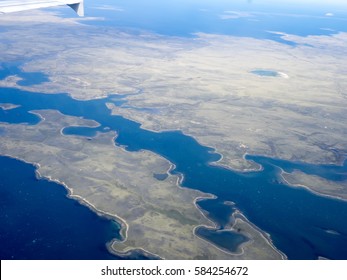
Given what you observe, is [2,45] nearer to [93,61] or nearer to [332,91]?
[93,61]

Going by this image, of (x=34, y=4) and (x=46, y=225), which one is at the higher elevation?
(x=34, y=4)

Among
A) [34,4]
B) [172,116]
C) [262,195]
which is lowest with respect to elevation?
[262,195]

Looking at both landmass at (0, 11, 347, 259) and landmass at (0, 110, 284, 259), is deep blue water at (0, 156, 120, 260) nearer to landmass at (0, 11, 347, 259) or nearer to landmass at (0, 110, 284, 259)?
landmass at (0, 110, 284, 259)

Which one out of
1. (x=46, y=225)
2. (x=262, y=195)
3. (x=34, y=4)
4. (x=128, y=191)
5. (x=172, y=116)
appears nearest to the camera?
(x=46, y=225)

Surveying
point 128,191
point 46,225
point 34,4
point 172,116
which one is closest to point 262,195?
point 128,191

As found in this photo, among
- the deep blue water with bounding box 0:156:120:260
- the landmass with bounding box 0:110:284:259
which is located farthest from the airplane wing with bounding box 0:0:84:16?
the deep blue water with bounding box 0:156:120:260

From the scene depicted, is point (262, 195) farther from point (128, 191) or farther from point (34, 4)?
point (34, 4)
